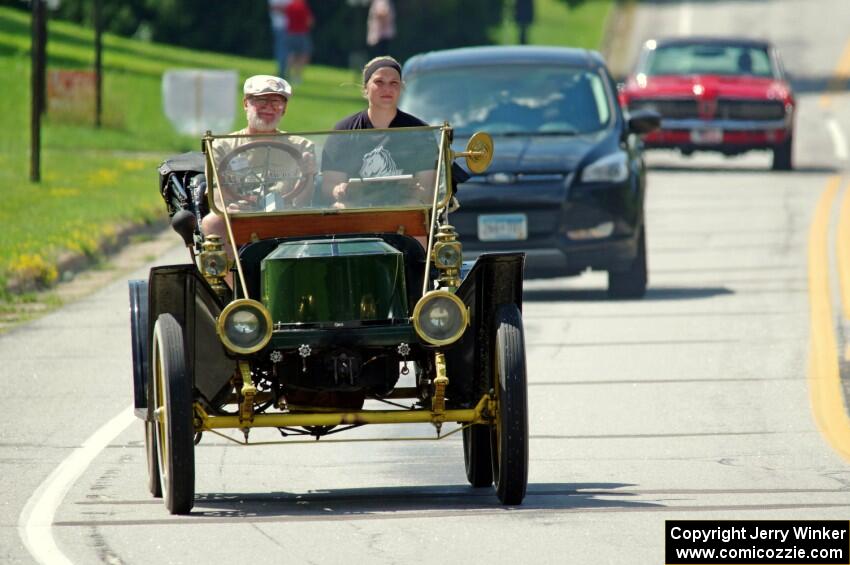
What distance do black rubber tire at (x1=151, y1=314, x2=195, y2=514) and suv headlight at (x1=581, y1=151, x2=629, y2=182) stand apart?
8437 millimetres

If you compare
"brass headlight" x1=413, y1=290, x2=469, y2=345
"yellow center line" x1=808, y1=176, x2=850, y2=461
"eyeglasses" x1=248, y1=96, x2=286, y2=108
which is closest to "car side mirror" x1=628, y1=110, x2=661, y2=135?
"yellow center line" x1=808, y1=176, x2=850, y2=461

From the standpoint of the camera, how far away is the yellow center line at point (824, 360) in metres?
10.7

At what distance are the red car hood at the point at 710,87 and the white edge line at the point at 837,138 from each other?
3.30m

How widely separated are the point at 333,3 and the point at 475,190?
33742mm

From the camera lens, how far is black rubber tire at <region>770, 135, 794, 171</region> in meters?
28.6

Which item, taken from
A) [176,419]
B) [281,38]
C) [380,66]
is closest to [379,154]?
[380,66]

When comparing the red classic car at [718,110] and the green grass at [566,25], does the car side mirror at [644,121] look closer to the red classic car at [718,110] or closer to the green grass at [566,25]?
the red classic car at [718,110]

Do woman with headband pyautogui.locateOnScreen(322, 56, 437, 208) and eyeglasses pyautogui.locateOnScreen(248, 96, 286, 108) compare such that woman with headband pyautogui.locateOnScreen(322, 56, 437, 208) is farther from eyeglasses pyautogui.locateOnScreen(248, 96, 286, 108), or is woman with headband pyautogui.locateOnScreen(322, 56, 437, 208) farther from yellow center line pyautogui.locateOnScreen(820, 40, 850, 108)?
yellow center line pyautogui.locateOnScreen(820, 40, 850, 108)

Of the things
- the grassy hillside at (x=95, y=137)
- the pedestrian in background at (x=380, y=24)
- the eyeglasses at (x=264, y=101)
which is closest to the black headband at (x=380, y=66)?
the eyeglasses at (x=264, y=101)

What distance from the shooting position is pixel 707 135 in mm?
28203

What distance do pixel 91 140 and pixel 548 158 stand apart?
14727 millimetres

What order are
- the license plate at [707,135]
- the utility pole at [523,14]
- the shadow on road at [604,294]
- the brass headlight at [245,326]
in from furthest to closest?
the utility pole at [523,14] → the license plate at [707,135] → the shadow on road at [604,294] → the brass headlight at [245,326]

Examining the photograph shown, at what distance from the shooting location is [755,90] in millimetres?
28391

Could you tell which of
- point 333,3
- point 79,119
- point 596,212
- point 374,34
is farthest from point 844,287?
point 333,3
